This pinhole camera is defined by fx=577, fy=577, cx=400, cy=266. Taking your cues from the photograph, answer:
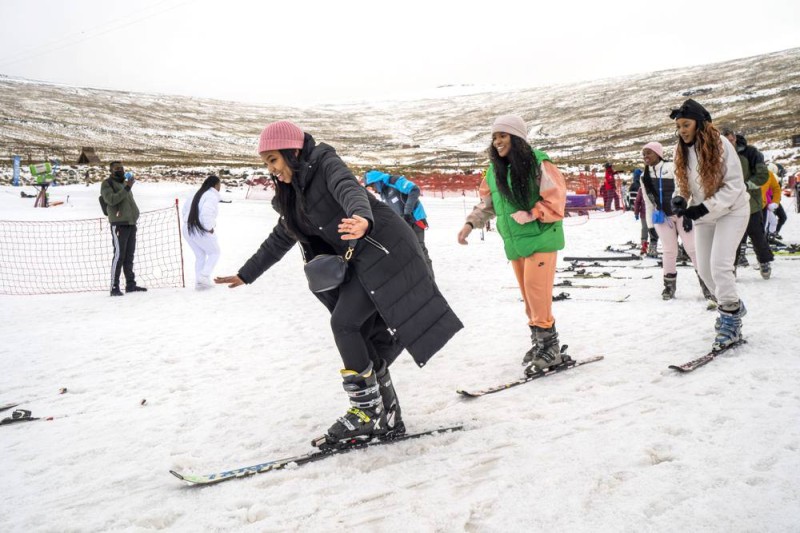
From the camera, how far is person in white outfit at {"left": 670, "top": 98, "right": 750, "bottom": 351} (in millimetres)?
4051

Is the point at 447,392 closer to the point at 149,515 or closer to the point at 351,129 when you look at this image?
the point at 149,515

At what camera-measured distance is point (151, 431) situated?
3.67 metres

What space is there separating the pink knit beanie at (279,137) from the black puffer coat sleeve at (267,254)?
24.4 inches

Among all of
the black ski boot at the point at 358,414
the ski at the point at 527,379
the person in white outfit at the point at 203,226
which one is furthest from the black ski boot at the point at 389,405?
the person in white outfit at the point at 203,226

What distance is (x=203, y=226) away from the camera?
8.84 meters

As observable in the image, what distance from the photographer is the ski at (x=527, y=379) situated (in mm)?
3822

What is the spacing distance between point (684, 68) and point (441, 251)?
126926mm

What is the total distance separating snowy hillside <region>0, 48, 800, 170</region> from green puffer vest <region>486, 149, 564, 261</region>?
118 ft

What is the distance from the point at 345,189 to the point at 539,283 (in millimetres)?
1925

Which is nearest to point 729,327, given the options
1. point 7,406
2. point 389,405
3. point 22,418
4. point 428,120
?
point 389,405

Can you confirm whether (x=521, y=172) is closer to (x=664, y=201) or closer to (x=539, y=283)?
(x=539, y=283)

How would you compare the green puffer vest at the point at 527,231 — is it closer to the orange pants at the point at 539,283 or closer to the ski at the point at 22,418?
the orange pants at the point at 539,283

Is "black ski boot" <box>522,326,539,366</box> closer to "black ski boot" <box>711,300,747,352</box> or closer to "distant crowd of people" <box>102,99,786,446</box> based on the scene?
"distant crowd of people" <box>102,99,786,446</box>

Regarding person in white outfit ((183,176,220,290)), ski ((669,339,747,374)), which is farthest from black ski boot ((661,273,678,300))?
person in white outfit ((183,176,220,290))
